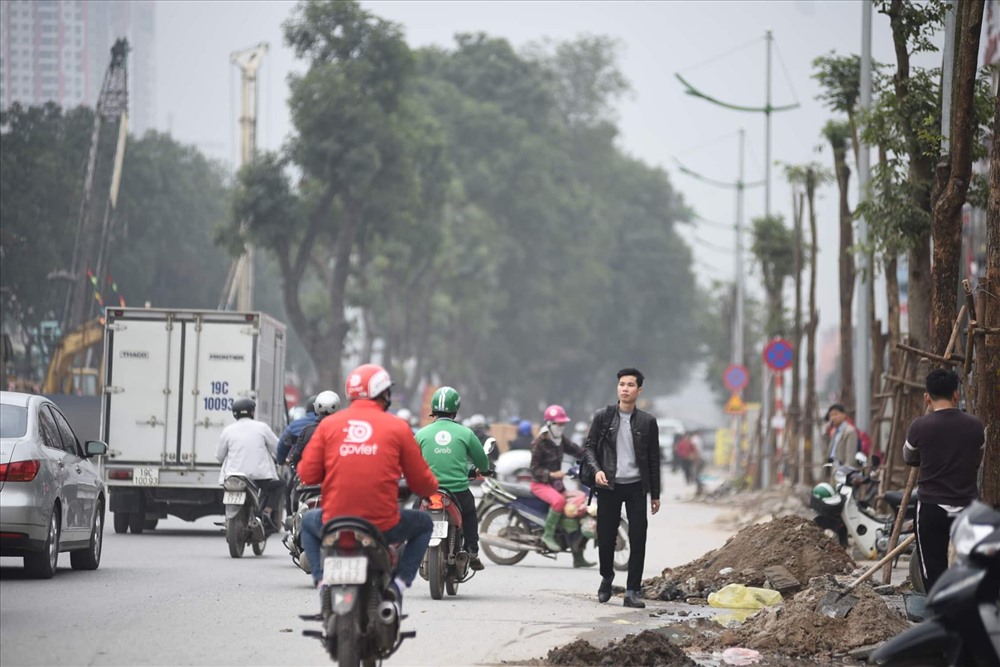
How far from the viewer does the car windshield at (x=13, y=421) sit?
45.7 feet

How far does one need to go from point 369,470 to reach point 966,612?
2870 millimetres

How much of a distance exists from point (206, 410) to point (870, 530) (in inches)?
360

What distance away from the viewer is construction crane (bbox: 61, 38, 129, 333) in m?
50.6

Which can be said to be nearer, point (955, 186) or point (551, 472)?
point (955, 186)

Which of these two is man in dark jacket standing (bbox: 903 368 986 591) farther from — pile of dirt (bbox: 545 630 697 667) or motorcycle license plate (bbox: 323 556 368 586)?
motorcycle license plate (bbox: 323 556 368 586)

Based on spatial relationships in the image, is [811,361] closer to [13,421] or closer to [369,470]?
[13,421]

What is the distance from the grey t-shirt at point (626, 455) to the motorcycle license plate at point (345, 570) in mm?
6227

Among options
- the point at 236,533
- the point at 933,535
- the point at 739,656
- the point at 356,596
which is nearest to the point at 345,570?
the point at 356,596

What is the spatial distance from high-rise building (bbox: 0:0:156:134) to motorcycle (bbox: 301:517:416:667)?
141ft

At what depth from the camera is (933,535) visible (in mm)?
10469

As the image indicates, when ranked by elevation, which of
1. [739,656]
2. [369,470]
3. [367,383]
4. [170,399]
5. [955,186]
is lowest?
[739,656]

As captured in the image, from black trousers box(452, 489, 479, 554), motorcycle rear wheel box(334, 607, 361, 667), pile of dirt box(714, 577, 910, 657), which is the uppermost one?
black trousers box(452, 489, 479, 554)

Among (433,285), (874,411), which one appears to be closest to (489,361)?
(433,285)

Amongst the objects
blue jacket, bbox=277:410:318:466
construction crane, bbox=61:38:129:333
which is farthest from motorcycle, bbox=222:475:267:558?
construction crane, bbox=61:38:129:333
